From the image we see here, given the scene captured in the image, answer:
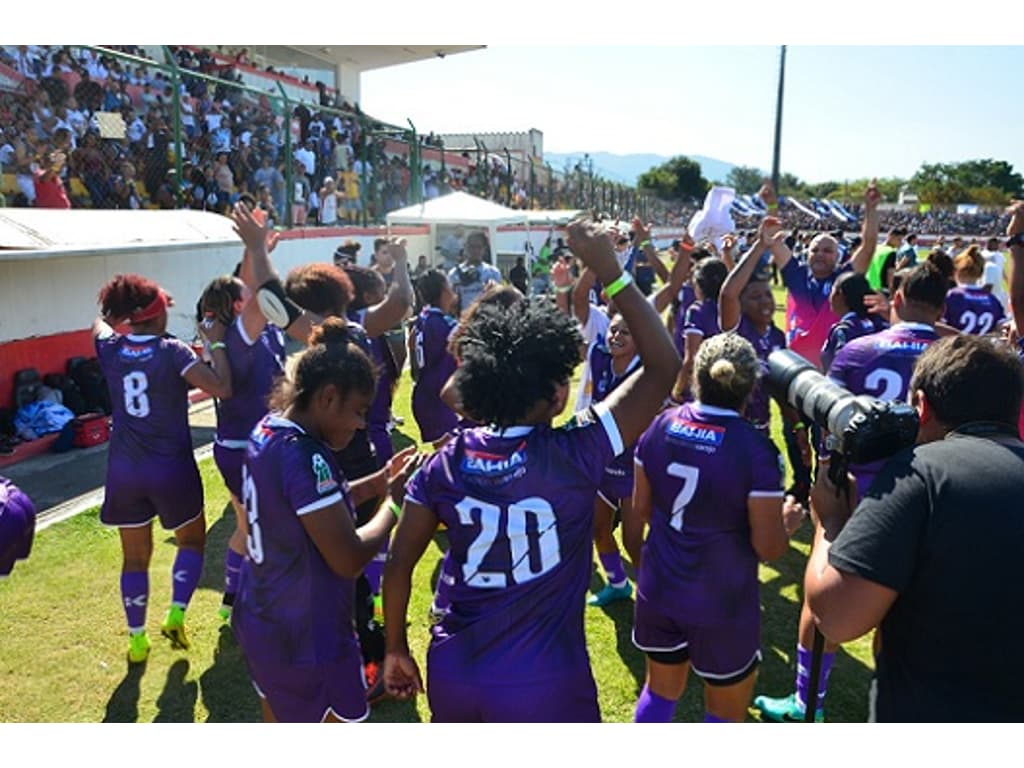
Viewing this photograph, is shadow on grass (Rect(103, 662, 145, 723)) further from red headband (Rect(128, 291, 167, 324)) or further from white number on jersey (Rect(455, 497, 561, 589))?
white number on jersey (Rect(455, 497, 561, 589))

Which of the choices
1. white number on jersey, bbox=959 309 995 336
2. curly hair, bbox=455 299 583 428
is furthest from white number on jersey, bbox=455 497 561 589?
white number on jersey, bbox=959 309 995 336

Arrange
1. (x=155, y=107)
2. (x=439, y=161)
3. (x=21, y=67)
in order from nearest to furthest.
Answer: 1. (x=21, y=67)
2. (x=155, y=107)
3. (x=439, y=161)

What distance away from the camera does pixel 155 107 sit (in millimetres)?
12031

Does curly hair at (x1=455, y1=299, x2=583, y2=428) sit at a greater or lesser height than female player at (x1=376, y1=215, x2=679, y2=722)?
greater

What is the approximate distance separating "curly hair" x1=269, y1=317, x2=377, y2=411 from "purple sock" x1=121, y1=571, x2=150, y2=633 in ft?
6.95

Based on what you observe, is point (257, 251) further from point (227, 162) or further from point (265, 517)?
point (227, 162)

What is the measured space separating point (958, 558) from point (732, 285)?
12.2 ft

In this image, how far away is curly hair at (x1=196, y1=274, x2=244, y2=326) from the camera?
14.5 feet

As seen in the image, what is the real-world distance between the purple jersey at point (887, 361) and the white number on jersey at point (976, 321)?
2699 mm

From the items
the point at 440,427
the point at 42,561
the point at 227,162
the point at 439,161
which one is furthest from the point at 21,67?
the point at 439,161

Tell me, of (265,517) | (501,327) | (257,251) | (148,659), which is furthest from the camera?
(148,659)

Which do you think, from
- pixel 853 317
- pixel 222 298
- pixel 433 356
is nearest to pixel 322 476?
pixel 222 298

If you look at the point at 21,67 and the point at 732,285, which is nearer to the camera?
the point at 732,285

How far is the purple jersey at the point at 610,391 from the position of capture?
451cm
